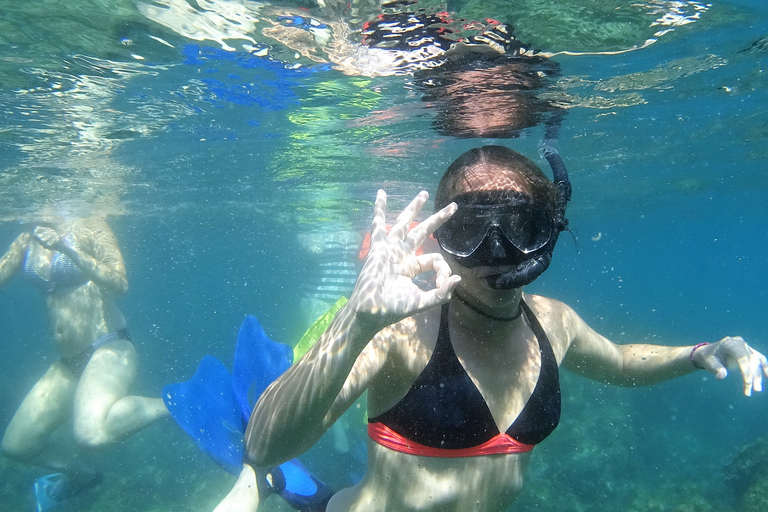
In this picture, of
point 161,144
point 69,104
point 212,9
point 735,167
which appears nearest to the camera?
point 212,9

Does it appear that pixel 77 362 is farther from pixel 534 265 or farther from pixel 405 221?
pixel 534 265

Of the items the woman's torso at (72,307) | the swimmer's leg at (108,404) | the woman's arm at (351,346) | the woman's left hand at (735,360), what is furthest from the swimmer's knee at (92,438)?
the woman's left hand at (735,360)

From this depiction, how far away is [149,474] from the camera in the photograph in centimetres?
1409

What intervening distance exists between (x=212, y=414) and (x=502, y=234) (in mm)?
3921

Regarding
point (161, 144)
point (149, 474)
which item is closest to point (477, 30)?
point (161, 144)

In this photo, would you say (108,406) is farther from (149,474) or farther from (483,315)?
(483,315)

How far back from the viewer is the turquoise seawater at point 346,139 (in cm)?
655

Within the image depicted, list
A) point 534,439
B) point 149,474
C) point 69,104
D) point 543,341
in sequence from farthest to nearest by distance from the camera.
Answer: point 149,474 → point 69,104 → point 543,341 → point 534,439

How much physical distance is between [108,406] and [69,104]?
Result: 6659mm

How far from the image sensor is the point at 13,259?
37.8 feet

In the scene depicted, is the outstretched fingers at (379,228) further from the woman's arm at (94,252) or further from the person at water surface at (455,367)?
the woman's arm at (94,252)

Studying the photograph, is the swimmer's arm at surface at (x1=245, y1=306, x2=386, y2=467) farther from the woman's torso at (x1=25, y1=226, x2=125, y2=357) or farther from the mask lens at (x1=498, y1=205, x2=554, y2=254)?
the woman's torso at (x1=25, y1=226, x2=125, y2=357)

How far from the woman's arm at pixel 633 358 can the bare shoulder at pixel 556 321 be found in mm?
15

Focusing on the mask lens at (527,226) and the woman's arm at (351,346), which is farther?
the mask lens at (527,226)
